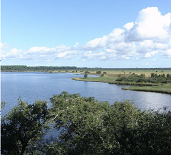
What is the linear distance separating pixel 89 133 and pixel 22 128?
738 cm

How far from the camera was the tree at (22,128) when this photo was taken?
17.2 m

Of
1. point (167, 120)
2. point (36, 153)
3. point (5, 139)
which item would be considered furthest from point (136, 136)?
point (5, 139)

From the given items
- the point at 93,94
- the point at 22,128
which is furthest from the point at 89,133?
the point at 93,94

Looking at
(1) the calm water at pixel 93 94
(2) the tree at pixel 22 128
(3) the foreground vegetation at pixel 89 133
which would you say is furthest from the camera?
(1) the calm water at pixel 93 94

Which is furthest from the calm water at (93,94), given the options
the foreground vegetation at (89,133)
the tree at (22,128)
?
the foreground vegetation at (89,133)

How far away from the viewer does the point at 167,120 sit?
1480cm

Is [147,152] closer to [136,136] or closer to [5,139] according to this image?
[136,136]

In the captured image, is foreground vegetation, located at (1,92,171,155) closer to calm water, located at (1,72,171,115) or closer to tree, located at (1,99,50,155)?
tree, located at (1,99,50,155)

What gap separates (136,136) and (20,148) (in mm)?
11618

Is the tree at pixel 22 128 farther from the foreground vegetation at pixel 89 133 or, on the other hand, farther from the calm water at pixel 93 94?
the calm water at pixel 93 94

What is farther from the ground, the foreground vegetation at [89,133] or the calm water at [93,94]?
the foreground vegetation at [89,133]

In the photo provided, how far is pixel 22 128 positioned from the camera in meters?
19.0

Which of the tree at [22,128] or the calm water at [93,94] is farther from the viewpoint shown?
the calm water at [93,94]

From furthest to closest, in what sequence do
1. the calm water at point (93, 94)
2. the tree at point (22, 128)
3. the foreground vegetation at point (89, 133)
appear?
the calm water at point (93, 94) → the tree at point (22, 128) → the foreground vegetation at point (89, 133)
